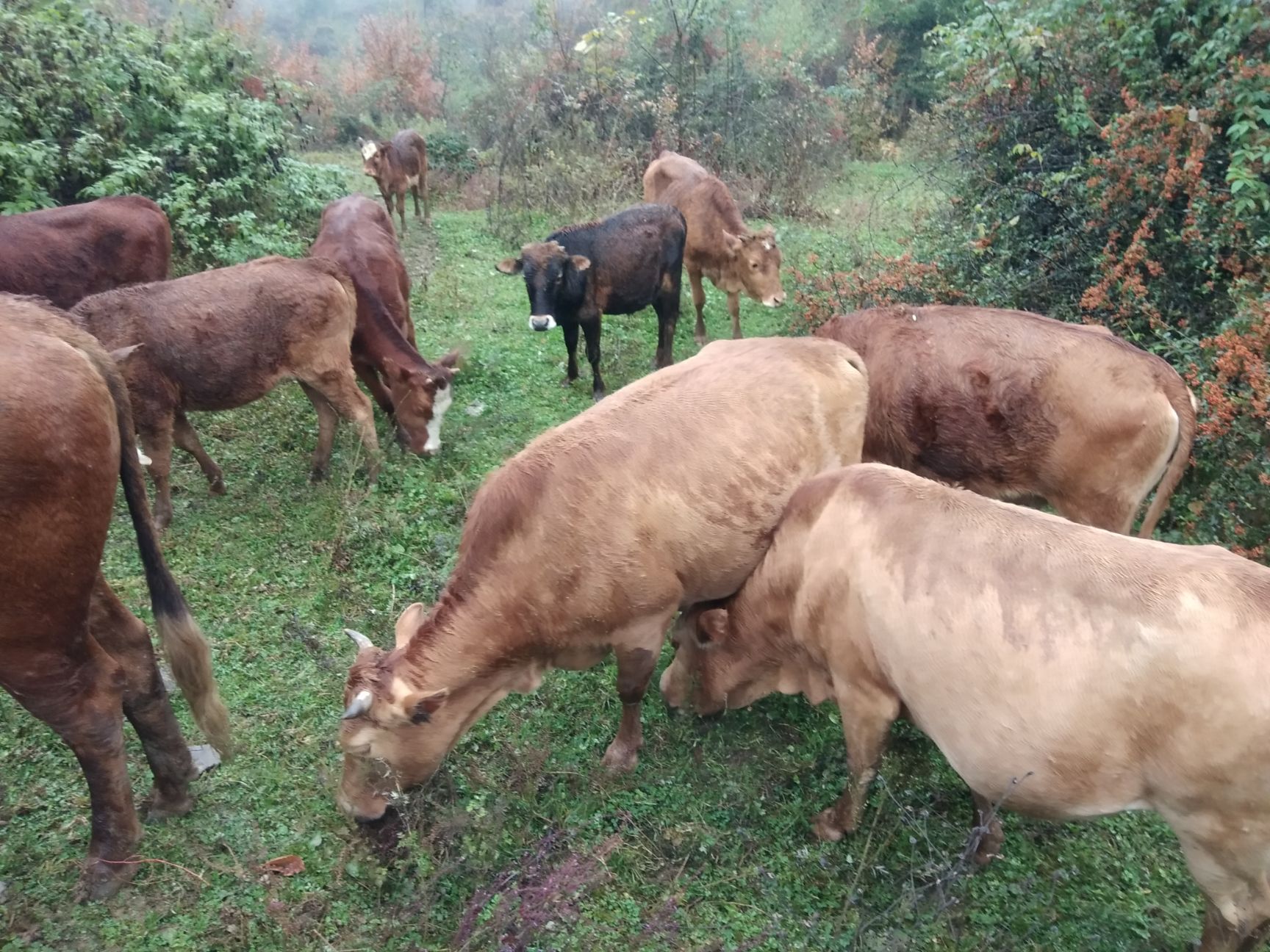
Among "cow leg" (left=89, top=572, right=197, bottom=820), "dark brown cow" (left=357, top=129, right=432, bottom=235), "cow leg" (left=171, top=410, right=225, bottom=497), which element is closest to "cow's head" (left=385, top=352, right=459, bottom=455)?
"cow leg" (left=171, top=410, right=225, bottom=497)

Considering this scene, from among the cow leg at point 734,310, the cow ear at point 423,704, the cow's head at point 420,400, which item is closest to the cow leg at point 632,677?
the cow ear at point 423,704

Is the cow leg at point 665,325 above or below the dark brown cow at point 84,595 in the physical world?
below

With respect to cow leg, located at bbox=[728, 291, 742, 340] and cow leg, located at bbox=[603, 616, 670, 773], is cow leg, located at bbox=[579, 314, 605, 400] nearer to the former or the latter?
cow leg, located at bbox=[728, 291, 742, 340]

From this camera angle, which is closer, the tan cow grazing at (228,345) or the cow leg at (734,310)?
the tan cow grazing at (228,345)

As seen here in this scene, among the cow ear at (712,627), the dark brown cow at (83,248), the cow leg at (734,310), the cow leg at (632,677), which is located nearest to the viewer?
the cow leg at (632,677)

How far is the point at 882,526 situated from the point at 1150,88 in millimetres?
6853

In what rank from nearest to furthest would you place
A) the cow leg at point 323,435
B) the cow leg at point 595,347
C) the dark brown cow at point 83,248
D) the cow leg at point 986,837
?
1. the cow leg at point 986,837
2. the cow leg at point 323,435
3. the dark brown cow at point 83,248
4. the cow leg at point 595,347

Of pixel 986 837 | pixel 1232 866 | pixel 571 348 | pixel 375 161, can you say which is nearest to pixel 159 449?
pixel 571 348

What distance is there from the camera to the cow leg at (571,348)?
338 inches

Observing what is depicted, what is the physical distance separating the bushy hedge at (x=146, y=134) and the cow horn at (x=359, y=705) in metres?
7.13

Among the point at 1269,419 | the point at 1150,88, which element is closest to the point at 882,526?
the point at 1269,419

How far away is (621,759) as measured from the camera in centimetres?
443

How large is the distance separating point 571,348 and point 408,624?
5.02 metres

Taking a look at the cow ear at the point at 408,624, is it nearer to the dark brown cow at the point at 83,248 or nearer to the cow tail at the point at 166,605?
the cow tail at the point at 166,605
